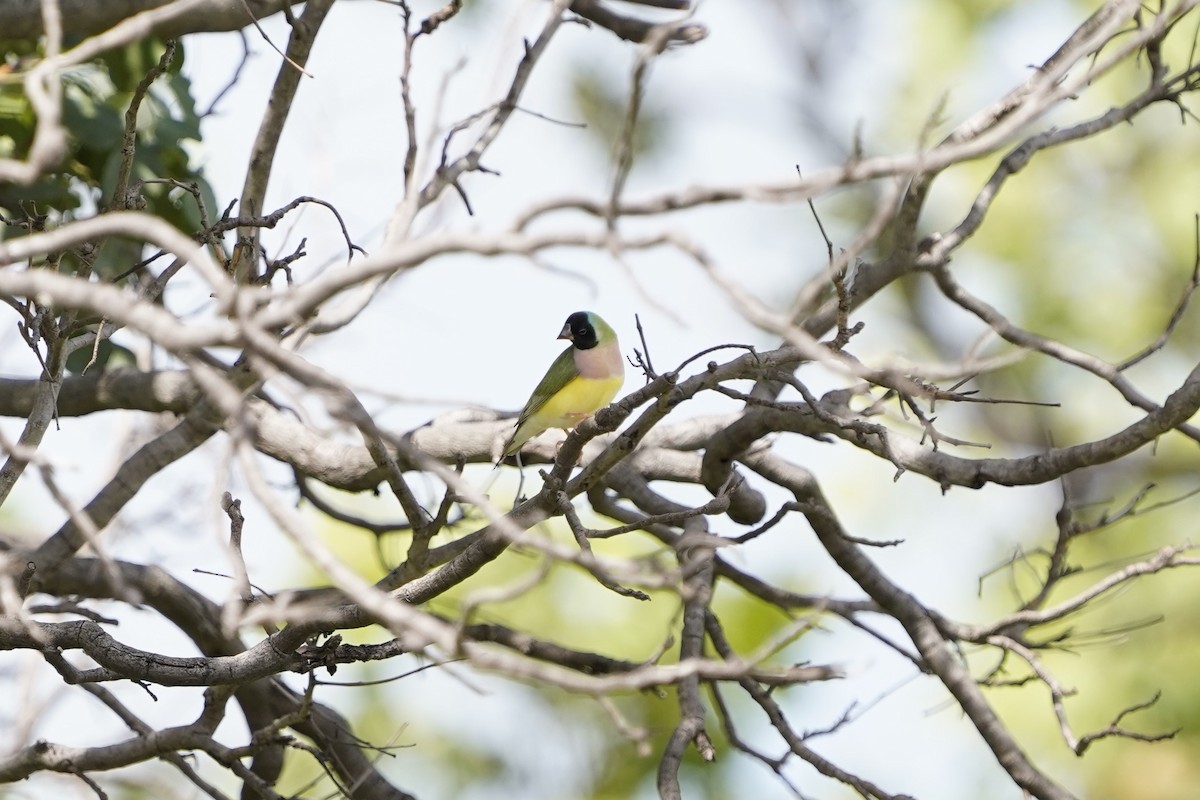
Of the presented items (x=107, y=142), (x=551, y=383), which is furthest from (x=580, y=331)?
(x=107, y=142)

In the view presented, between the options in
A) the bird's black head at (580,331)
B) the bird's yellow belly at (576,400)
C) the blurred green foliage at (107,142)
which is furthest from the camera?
the bird's black head at (580,331)

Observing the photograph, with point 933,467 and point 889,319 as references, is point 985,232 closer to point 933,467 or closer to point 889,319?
point 889,319

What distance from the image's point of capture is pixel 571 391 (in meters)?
4.45

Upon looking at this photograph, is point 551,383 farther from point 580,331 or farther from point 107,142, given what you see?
point 107,142

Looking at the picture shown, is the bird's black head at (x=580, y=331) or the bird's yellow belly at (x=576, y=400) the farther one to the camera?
the bird's black head at (x=580, y=331)

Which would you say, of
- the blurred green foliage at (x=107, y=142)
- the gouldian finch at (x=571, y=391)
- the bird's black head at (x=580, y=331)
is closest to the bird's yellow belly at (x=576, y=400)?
the gouldian finch at (x=571, y=391)

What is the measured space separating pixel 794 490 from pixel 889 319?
19.3ft

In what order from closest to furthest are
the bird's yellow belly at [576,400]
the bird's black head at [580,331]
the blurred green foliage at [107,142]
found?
the blurred green foliage at [107,142] → the bird's yellow belly at [576,400] → the bird's black head at [580,331]

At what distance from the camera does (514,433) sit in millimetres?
4363

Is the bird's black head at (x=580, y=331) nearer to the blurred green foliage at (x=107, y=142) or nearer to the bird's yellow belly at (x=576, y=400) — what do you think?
the bird's yellow belly at (x=576, y=400)

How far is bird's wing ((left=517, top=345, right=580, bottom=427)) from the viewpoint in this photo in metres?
4.41

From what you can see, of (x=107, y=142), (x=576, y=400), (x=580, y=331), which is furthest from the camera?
(x=580, y=331)

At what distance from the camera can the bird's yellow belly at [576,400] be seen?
4395 mm

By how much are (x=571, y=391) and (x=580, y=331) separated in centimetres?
63
